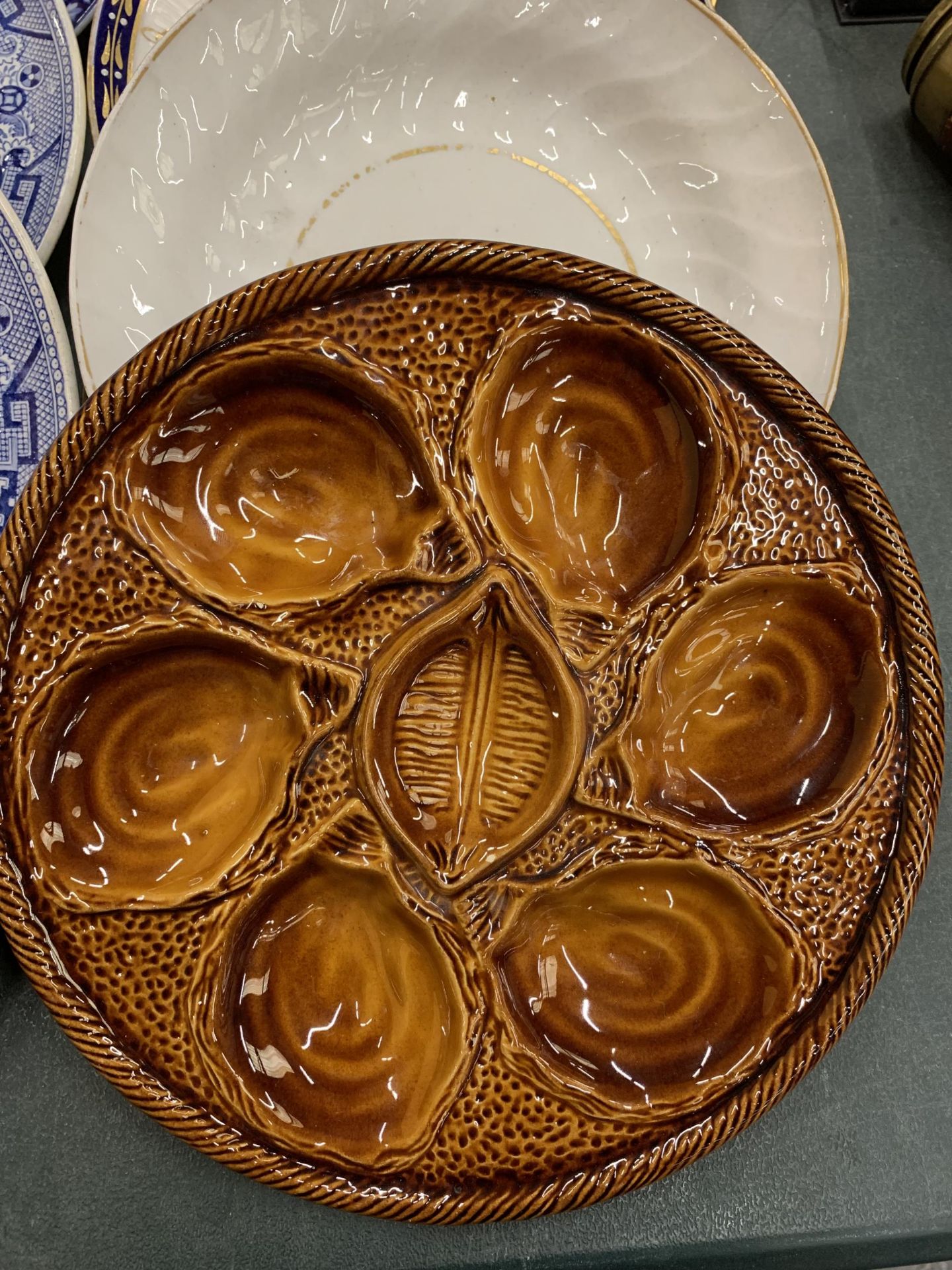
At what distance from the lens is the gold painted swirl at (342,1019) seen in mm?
578

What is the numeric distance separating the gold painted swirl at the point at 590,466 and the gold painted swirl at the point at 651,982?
0.21m

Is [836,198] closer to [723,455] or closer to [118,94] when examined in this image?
[723,455]

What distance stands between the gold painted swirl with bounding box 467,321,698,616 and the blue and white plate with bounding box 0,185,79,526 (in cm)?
44

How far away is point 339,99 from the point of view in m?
0.79

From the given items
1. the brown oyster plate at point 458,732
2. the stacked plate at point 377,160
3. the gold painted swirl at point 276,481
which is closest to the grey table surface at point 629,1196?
the stacked plate at point 377,160

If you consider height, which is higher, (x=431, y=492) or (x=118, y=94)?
(x=118, y=94)

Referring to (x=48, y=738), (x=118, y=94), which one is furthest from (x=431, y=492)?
(x=118, y=94)

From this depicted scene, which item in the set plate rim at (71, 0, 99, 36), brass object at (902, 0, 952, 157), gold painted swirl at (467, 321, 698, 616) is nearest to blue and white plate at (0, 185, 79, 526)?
plate rim at (71, 0, 99, 36)

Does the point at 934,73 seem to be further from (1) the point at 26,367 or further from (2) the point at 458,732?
(1) the point at 26,367

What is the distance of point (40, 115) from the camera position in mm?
821

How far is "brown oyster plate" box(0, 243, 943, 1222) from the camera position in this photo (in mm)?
571

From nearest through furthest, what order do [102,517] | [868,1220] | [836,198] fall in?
[102,517] < [868,1220] < [836,198]

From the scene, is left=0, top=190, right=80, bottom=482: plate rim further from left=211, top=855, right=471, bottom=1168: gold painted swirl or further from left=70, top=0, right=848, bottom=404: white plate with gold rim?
left=211, top=855, right=471, bottom=1168: gold painted swirl

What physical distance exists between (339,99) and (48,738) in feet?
2.08
